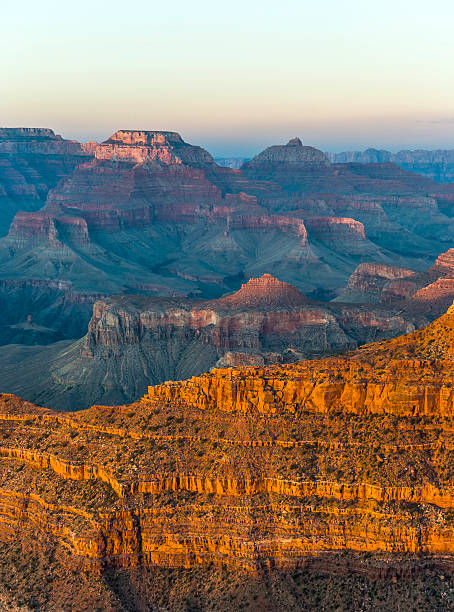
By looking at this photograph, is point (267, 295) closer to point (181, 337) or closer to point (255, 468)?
point (181, 337)

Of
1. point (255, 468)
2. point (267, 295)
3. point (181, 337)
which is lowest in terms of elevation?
point (181, 337)

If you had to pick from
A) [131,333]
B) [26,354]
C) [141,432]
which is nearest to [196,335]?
[131,333]

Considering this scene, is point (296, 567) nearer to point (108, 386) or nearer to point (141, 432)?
point (141, 432)

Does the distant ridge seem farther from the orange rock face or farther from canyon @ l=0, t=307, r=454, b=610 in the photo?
canyon @ l=0, t=307, r=454, b=610

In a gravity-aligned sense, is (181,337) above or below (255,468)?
below

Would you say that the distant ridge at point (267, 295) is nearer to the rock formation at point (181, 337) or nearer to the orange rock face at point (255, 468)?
the rock formation at point (181, 337)

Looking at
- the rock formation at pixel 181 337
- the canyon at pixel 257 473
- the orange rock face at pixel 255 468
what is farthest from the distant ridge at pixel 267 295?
the canyon at pixel 257 473

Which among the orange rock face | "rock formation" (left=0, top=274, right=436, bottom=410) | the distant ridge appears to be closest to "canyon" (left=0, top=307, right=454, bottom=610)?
the orange rock face

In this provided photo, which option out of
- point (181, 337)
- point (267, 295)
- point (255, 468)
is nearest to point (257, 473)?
point (255, 468)
